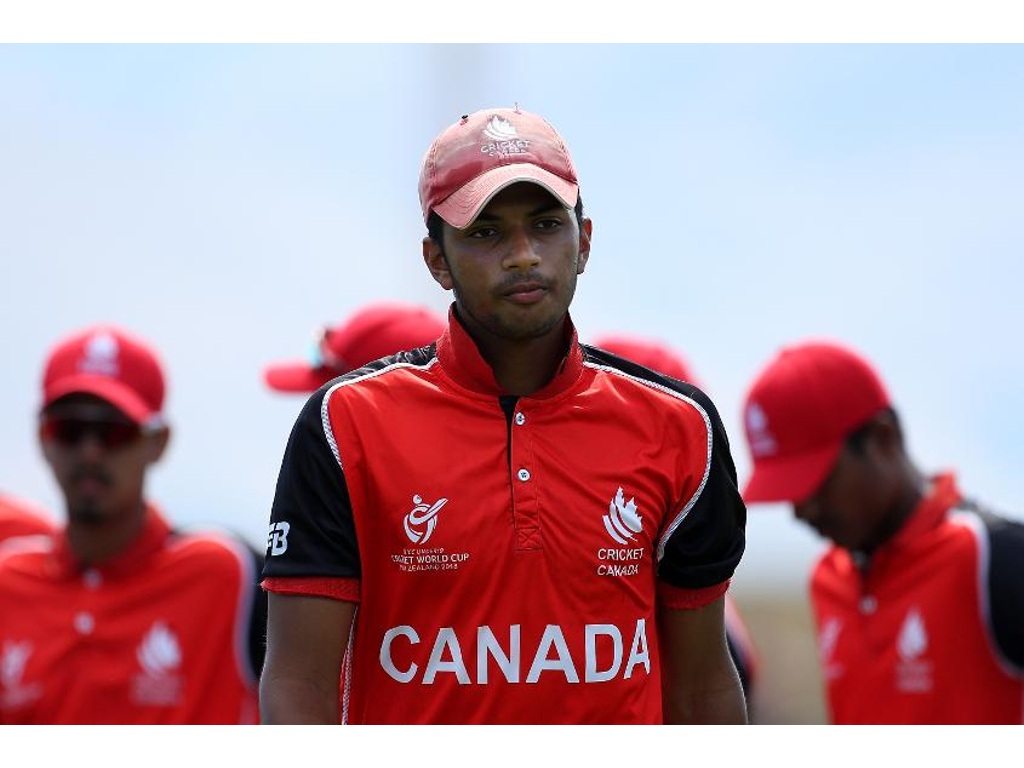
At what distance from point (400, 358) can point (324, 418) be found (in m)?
0.32

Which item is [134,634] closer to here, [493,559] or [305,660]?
[305,660]

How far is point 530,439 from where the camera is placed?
3.85 metres

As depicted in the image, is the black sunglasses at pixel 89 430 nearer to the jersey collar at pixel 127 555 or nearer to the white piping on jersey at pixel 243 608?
the jersey collar at pixel 127 555

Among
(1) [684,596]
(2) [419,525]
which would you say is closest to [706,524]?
(1) [684,596]

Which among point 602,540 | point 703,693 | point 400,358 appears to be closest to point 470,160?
point 400,358

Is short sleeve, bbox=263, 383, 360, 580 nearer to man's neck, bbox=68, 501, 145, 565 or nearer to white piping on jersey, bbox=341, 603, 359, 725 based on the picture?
white piping on jersey, bbox=341, 603, 359, 725

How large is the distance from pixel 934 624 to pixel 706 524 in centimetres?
240

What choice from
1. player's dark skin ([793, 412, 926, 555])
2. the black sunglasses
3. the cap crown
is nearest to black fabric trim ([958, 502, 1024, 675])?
player's dark skin ([793, 412, 926, 555])

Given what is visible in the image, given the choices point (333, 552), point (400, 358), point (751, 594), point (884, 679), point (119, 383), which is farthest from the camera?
point (751, 594)

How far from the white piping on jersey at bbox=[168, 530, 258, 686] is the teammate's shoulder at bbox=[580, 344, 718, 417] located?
244cm

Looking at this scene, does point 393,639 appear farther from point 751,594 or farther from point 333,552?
point 751,594

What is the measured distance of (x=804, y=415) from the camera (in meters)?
6.57

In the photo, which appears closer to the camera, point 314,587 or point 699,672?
point 314,587

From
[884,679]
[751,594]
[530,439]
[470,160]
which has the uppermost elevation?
[470,160]
